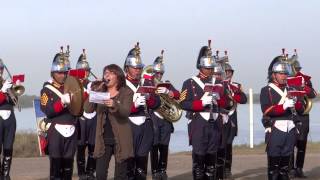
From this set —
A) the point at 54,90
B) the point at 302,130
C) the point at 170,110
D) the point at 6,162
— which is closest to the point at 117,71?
the point at 54,90

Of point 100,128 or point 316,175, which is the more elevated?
point 100,128

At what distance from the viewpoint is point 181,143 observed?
30.9m

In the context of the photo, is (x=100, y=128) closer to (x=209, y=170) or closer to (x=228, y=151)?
(x=209, y=170)

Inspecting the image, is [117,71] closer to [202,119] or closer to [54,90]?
[54,90]

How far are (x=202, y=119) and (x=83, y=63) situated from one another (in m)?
3.77

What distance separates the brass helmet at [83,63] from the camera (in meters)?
16.1

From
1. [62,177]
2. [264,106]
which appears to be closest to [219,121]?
[264,106]

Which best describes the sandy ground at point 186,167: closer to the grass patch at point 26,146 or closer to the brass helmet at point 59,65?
the grass patch at point 26,146

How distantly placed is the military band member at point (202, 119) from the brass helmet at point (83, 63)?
3147 millimetres

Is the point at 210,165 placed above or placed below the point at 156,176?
above

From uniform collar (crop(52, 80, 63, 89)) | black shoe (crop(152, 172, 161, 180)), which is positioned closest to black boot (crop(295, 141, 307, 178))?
black shoe (crop(152, 172, 161, 180))

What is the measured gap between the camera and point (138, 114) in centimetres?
1294

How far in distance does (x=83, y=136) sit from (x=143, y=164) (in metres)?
3.03

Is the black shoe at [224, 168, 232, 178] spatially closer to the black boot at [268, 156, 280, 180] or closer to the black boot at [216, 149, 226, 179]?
the black boot at [216, 149, 226, 179]
